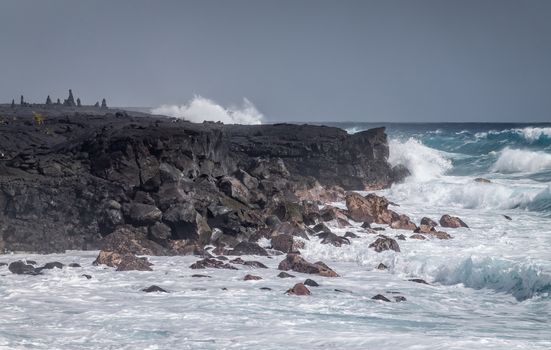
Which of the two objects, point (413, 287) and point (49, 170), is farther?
point (49, 170)

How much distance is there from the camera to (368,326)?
562 inches

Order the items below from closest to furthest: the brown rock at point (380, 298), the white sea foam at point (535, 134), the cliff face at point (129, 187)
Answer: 1. the brown rock at point (380, 298)
2. the cliff face at point (129, 187)
3. the white sea foam at point (535, 134)

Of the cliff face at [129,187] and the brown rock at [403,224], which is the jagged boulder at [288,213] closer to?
the cliff face at [129,187]

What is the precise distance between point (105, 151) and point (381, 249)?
479 inches

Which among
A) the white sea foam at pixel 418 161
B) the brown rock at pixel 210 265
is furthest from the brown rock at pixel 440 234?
the white sea foam at pixel 418 161

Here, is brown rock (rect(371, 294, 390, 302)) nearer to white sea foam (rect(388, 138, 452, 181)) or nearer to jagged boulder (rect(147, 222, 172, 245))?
jagged boulder (rect(147, 222, 172, 245))

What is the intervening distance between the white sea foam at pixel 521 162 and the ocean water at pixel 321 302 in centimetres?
2348

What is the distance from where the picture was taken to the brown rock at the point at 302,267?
20.4 m

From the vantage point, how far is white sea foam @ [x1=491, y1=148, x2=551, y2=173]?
50781 millimetres

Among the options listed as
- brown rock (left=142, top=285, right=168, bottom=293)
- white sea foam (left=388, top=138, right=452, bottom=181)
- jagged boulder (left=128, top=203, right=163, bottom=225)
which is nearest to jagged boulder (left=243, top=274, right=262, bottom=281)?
brown rock (left=142, top=285, right=168, bottom=293)

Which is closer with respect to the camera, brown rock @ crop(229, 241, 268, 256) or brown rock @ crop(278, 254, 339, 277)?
brown rock @ crop(278, 254, 339, 277)

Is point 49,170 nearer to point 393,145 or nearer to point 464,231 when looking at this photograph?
point 464,231

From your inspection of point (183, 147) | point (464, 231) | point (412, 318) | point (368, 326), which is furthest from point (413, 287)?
point (183, 147)

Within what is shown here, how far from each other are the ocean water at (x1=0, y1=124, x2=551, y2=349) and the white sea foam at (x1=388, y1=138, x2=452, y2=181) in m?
18.0
